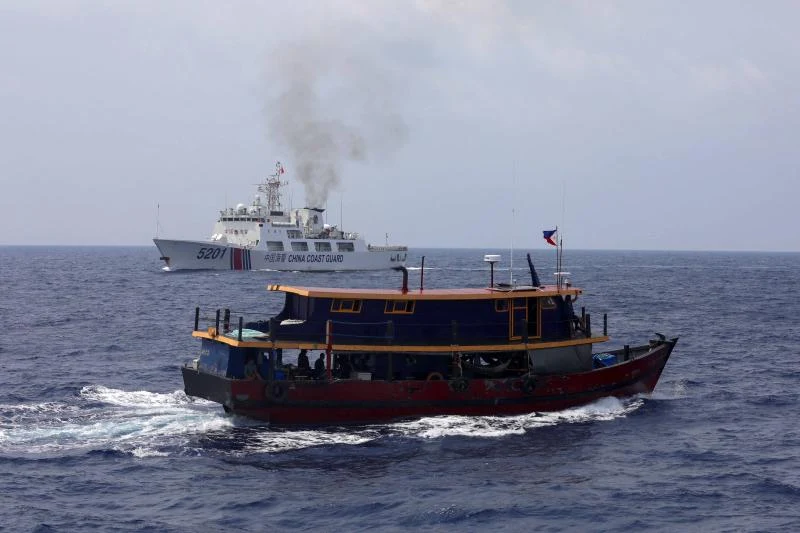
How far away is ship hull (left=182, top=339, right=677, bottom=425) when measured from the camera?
2398 cm

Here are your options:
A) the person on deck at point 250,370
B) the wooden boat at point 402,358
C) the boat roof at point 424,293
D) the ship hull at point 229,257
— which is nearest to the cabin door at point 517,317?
the wooden boat at point 402,358

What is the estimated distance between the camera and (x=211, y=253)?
334ft

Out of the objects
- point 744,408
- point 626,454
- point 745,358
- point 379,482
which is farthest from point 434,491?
point 745,358

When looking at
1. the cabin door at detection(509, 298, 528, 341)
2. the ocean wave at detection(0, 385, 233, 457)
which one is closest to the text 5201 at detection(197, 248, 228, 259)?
the ocean wave at detection(0, 385, 233, 457)

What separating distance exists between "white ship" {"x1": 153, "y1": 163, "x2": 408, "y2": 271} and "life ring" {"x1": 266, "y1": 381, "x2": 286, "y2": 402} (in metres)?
78.5

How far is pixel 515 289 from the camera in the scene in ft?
86.8

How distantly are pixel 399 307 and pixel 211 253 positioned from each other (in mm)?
79548

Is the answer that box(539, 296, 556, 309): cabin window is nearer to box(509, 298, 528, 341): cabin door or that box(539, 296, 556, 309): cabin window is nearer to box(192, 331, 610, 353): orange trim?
box(509, 298, 528, 341): cabin door

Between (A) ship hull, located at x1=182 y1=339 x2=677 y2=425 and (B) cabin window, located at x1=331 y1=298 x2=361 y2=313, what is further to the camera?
(B) cabin window, located at x1=331 y1=298 x2=361 y2=313

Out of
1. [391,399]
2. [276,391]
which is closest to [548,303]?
[391,399]

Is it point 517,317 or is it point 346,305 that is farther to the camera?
point 517,317

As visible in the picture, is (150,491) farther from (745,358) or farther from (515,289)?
(745,358)

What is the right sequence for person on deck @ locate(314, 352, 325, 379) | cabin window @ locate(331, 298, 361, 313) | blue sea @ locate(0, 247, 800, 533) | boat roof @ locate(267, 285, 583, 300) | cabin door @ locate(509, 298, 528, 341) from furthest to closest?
cabin door @ locate(509, 298, 528, 341), person on deck @ locate(314, 352, 325, 379), cabin window @ locate(331, 298, 361, 313), boat roof @ locate(267, 285, 583, 300), blue sea @ locate(0, 247, 800, 533)

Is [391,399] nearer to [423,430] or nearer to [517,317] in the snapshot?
[423,430]
